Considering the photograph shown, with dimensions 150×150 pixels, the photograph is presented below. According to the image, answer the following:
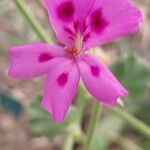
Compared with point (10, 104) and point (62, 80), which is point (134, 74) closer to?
point (62, 80)

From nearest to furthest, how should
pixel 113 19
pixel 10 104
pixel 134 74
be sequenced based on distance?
1. pixel 113 19
2. pixel 134 74
3. pixel 10 104

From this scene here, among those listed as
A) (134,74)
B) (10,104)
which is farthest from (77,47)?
(10,104)

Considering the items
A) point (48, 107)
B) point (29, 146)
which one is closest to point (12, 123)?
point (29, 146)

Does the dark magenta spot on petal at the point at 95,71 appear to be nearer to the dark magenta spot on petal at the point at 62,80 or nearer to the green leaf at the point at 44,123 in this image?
the dark magenta spot on petal at the point at 62,80

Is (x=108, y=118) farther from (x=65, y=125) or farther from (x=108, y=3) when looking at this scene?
(x=108, y=3)

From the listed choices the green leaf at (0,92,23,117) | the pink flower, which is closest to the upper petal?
the pink flower

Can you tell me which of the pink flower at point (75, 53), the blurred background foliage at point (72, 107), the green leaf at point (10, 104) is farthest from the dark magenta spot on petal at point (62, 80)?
the green leaf at point (10, 104)
